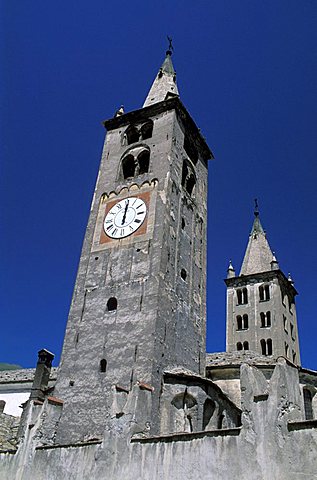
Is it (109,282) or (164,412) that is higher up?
(109,282)

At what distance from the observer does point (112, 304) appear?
23000 mm

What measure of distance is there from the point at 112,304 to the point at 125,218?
5305 millimetres

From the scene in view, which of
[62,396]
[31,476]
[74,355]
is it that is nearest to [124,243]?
[74,355]

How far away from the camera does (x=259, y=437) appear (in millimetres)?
11305

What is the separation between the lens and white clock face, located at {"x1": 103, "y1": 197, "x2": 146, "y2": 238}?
2516 centimetres

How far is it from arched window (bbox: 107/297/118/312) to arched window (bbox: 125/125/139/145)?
38.6 feet

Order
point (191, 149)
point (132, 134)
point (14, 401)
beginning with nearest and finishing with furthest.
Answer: point (132, 134) → point (191, 149) → point (14, 401)

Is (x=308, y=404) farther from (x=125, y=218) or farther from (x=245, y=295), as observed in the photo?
(x=245, y=295)

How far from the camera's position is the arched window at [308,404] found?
29906 millimetres

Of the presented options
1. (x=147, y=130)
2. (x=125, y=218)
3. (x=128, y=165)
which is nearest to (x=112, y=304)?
(x=125, y=218)

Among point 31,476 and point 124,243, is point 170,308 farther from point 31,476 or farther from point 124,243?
point 31,476

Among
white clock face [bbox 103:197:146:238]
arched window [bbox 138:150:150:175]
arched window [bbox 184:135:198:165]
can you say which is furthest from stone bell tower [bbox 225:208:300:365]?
white clock face [bbox 103:197:146:238]

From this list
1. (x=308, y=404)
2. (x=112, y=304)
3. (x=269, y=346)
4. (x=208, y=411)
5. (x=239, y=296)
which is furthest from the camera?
(x=239, y=296)

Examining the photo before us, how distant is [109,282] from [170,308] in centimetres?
351
